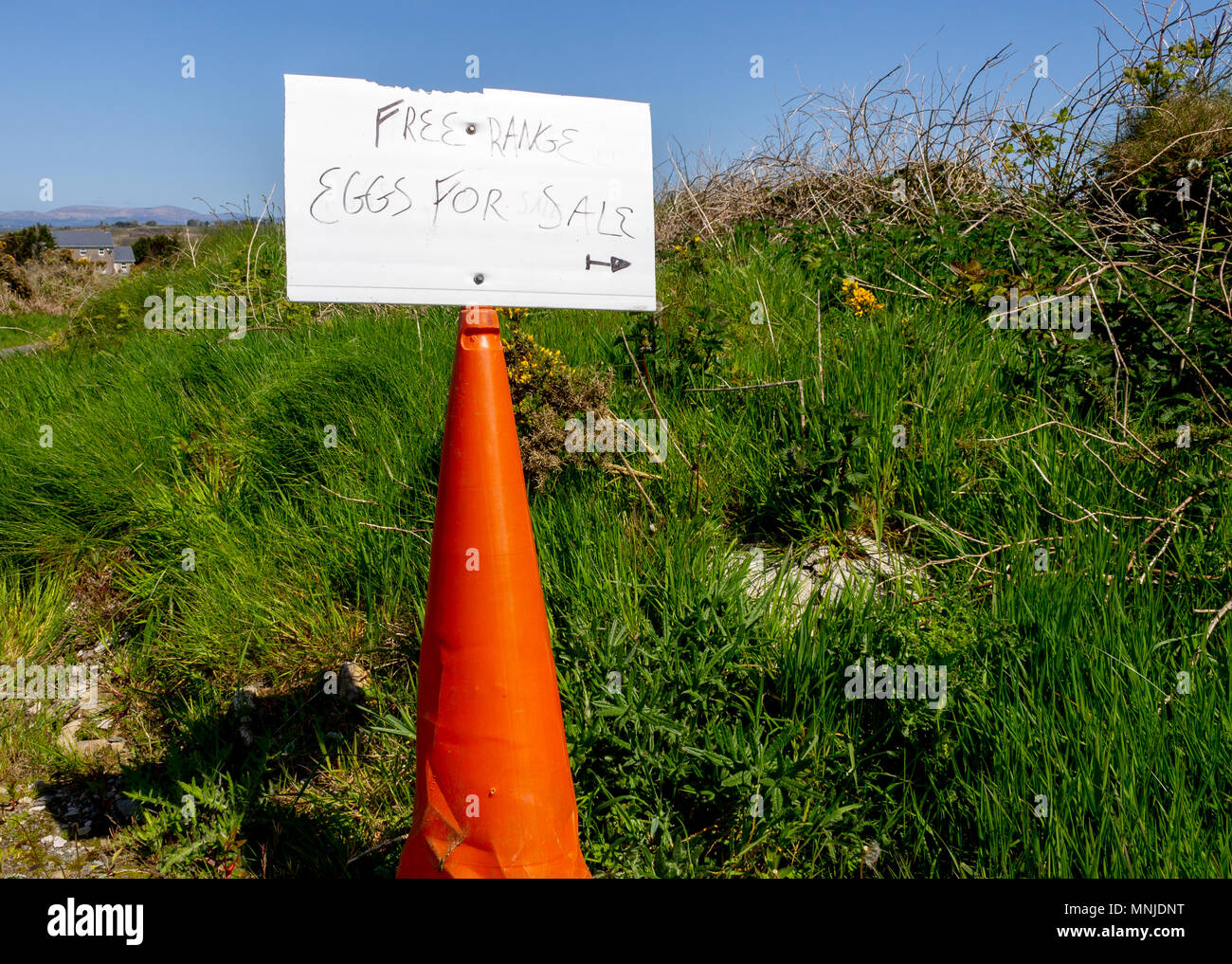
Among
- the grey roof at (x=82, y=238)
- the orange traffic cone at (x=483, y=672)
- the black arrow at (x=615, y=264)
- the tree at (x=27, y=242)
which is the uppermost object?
the grey roof at (x=82, y=238)

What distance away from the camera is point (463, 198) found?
5.69ft

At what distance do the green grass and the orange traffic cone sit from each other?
0.40 m

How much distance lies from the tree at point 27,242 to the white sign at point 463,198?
58.8 feet

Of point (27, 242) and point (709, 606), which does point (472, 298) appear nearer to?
point (709, 606)

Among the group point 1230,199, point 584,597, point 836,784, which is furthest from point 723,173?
point 836,784

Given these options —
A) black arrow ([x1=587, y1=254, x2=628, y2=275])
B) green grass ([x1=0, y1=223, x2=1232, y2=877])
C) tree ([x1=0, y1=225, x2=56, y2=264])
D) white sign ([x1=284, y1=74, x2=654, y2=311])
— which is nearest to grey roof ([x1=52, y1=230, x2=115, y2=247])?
tree ([x1=0, y1=225, x2=56, y2=264])

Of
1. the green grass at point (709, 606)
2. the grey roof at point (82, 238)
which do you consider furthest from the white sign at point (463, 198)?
the grey roof at point (82, 238)

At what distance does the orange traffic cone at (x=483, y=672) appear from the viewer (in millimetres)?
1713

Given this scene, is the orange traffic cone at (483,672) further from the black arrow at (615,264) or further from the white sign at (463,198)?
the black arrow at (615,264)

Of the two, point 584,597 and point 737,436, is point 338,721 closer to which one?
point 584,597

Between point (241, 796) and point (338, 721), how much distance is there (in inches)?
14.8

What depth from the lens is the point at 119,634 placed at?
10.8ft

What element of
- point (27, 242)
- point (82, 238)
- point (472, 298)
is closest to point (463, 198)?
point (472, 298)

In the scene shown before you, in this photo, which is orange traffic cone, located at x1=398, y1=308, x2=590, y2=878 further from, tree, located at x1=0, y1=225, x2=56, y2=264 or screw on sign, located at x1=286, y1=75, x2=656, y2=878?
tree, located at x1=0, y1=225, x2=56, y2=264
